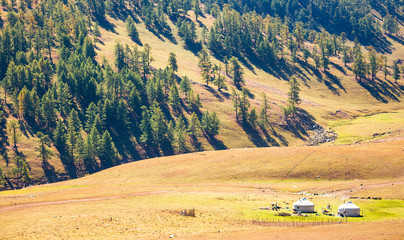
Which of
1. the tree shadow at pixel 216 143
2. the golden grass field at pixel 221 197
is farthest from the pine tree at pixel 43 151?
the tree shadow at pixel 216 143

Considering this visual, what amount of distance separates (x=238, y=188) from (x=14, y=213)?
4972 cm

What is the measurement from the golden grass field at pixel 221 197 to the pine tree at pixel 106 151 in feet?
65.6

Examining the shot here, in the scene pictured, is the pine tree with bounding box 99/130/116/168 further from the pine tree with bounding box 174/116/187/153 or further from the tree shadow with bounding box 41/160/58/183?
the pine tree with bounding box 174/116/187/153

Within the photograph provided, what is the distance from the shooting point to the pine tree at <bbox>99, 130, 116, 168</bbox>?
14412cm

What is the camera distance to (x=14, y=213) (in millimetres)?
62781

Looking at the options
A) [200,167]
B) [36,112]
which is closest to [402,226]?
[200,167]

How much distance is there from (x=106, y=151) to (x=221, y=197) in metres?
79.0

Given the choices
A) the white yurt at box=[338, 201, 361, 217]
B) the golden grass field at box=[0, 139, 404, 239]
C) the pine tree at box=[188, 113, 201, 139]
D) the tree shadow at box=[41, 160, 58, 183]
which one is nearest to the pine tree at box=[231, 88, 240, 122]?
the pine tree at box=[188, 113, 201, 139]

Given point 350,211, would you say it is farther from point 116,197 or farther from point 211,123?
point 211,123

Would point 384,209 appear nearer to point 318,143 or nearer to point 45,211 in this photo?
point 45,211

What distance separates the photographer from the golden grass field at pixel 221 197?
52.6m

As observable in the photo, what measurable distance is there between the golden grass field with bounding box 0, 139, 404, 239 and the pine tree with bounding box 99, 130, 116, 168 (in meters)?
20.0

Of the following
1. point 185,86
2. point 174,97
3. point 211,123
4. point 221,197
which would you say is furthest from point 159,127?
point 221,197

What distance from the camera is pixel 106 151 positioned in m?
144
